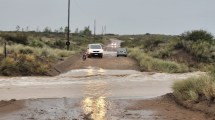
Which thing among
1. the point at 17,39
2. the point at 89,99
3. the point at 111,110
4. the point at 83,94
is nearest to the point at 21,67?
the point at 83,94

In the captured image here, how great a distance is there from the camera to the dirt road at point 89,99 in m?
15.0

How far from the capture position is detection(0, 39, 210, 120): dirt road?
49.2 feet

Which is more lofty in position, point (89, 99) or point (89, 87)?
point (89, 99)

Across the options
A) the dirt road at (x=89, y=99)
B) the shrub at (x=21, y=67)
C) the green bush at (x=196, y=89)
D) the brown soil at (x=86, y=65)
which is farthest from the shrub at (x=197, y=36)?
the green bush at (x=196, y=89)

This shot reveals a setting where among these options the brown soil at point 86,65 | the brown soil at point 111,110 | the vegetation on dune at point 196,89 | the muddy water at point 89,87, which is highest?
the vegetation on dune at point 196,89

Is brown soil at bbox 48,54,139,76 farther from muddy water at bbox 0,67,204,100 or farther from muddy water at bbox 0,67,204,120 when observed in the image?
muddy water at bbox 0,67,204,120

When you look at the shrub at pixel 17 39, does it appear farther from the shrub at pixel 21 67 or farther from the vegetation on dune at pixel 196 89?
the vegetation on dune at pixel 196 89

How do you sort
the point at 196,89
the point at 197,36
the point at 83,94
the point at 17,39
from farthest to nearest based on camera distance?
Result: the point at 17,39 → the point at 197,36 → the point at 83,94 → the point at 196,89

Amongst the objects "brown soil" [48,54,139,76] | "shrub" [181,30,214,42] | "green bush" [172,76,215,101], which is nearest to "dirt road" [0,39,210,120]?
"green bush" [172,76,215,101]

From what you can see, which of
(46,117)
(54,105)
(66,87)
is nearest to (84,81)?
(66,87)

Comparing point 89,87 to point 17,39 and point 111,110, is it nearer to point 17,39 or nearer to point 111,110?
point 111,110

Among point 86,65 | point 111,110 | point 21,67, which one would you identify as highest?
point 111,110

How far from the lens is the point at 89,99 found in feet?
62.1

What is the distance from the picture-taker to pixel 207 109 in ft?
49.3
